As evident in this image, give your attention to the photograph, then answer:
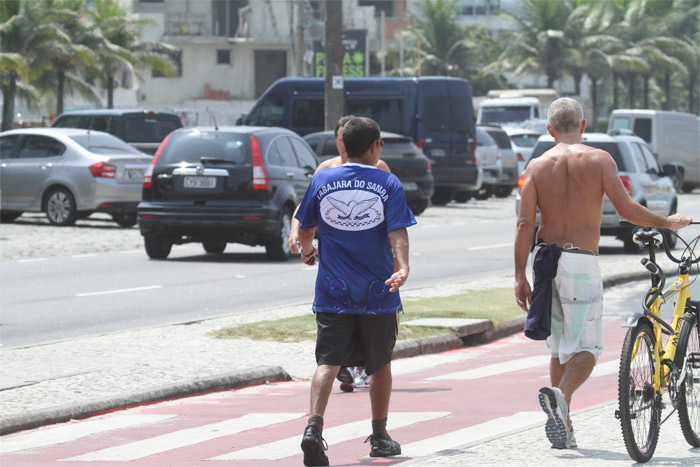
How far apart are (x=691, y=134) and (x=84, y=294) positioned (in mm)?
33955

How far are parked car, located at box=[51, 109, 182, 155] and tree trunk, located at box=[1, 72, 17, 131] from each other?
13.7m

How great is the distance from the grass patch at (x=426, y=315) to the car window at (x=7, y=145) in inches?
512

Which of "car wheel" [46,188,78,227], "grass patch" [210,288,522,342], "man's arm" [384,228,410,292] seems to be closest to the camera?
"man's arm" [384,228,410,292]

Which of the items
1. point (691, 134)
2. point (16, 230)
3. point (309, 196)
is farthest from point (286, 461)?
point (691, 134)

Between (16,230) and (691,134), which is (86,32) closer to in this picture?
(691,134)

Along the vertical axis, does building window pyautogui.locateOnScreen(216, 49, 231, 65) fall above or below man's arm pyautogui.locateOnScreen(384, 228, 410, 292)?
below

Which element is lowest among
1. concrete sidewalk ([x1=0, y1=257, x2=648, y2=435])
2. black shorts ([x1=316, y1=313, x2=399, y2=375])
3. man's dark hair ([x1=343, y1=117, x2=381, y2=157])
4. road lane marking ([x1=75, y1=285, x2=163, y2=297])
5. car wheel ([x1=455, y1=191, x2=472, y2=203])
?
car wheel ([x1=455, y1=191, x2=472, y2=203])

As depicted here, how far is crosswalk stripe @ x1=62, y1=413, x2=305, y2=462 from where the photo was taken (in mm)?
7297

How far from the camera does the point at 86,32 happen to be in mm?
55469

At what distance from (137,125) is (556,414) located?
75.8ft

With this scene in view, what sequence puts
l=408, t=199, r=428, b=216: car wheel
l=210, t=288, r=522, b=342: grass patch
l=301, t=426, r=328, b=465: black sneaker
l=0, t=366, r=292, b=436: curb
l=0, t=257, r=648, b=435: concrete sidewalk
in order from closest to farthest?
1. l=301, t=426, r=328, b=465: black sneaker
2. l=0, t=366, r=292, b=436: curb
3. l=0, t=257, r=648, b=435: concrete sidewalk
4. l=210, t=288, r=522, b=342: grass patch
5. l=408, t=199, r=428, b=216: car wheel

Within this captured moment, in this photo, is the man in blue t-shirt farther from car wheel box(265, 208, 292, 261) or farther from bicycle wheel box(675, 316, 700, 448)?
car wheel box(265, 208, 292, 261)

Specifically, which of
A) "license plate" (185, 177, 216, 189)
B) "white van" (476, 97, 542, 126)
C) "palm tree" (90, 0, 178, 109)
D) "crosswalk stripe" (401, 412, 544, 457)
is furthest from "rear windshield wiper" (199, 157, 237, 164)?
"palm tree" (90, 0, 178, 109)

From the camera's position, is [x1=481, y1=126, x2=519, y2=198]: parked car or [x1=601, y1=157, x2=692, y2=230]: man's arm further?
[x1=481, y1=126, x2=519, y2=198]: parked car
